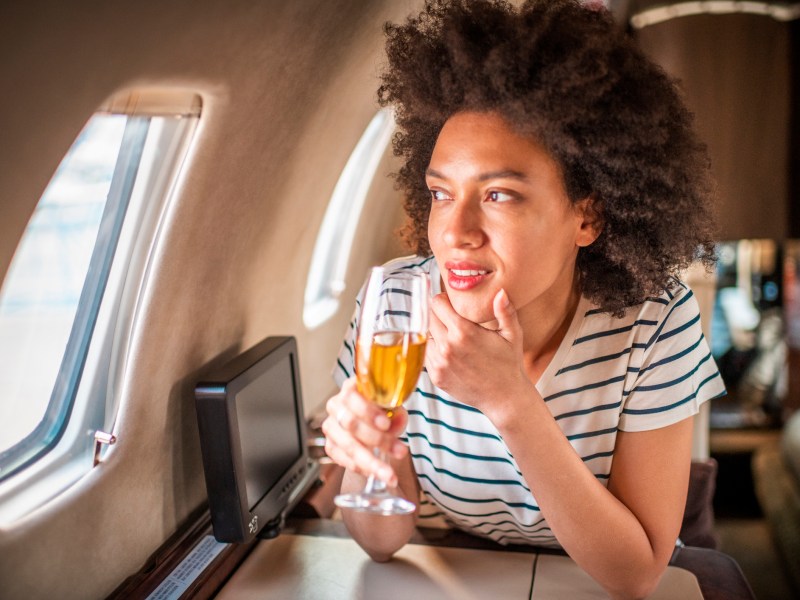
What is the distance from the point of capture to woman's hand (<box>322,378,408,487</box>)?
125 cm

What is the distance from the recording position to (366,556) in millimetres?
1849

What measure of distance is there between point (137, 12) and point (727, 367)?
4999 mm

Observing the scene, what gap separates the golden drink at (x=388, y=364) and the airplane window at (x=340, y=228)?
2.30 m

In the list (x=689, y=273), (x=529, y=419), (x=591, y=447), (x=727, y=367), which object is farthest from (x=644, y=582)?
(x=727, y=367)

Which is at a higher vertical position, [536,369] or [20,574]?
[536,369]

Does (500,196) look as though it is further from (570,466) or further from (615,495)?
(615,495)

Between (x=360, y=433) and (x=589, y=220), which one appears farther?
(x=589, y=220)

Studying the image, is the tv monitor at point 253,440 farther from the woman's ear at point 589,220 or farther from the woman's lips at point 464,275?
the woman's ear at point 589,220

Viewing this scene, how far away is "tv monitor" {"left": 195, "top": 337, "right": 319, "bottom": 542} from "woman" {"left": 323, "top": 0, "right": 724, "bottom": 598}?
26 centimetres

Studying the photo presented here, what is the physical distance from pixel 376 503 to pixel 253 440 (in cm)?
68

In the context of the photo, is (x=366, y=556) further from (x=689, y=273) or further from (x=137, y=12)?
(x=689, y=273)

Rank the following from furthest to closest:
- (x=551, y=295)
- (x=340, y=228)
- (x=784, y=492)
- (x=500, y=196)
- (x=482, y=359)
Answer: (x=784, y=492) → (x=340, y=228) → (x=551, y=295) → (x=500, y=196) → (x=482, y=359)

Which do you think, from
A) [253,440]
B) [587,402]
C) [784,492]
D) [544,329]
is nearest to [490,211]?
[544,329]

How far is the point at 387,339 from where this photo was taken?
1288 millimetres
